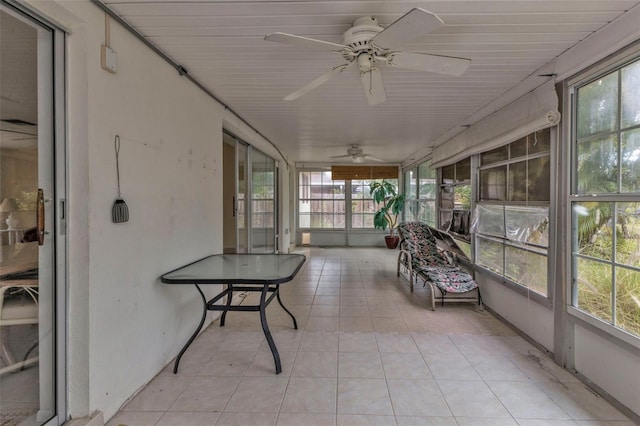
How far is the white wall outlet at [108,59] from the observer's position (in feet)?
5.26

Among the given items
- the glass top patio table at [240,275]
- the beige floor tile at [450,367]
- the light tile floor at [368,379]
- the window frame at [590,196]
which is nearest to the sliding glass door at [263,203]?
the light tile floor at [368,379]

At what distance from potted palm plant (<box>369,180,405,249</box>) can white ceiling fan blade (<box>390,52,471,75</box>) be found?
5719 millimetres

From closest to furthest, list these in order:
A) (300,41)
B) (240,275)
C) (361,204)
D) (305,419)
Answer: (300,41) < (305,419) < (240,275) < (361,204)

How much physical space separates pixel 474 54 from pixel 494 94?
3.09 feet

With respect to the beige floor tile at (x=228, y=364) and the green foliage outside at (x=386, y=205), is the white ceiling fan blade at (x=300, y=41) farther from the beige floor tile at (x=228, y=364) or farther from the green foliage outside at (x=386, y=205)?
the green foliage outside at (x=386, y=205)

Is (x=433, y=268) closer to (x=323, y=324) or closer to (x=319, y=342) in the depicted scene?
(x=323, y=324)

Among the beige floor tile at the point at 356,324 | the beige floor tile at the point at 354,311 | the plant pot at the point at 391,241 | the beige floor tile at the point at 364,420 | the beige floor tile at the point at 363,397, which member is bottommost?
the beige floor tile at the point at 364,420

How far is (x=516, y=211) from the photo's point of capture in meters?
2.88

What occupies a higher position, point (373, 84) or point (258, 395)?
point (373, 84)

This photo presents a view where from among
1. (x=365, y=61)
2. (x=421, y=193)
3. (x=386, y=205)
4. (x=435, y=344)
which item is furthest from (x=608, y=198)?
(x=386, y=205)

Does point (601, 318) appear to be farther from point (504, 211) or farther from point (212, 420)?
point (212, 420)

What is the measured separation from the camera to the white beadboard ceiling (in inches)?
63.4

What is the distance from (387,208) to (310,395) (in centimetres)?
605

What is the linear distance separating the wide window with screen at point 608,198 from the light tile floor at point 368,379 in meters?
0.61
